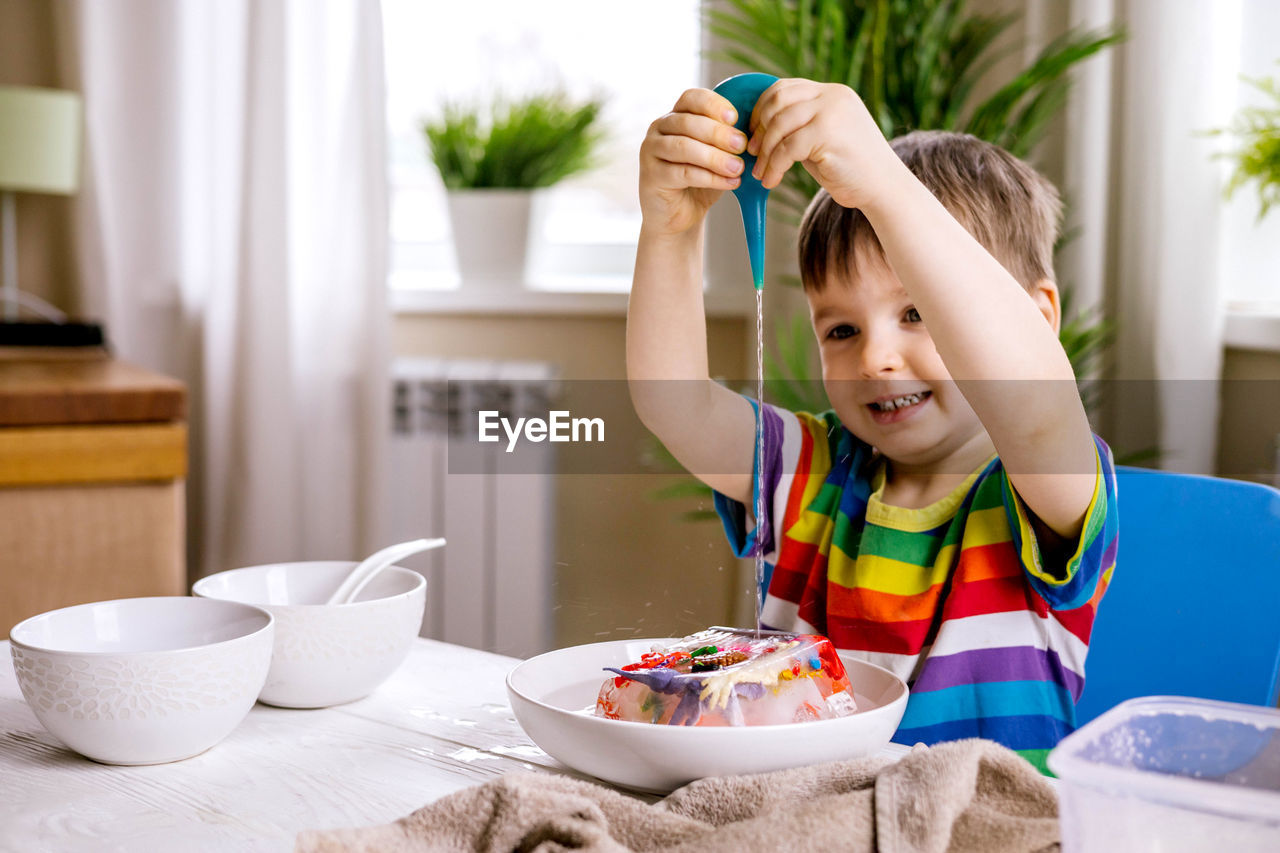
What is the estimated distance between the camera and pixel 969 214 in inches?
35.4

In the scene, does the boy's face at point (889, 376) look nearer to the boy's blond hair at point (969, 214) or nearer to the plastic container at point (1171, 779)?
the boy's blond hair at point (969, 214)

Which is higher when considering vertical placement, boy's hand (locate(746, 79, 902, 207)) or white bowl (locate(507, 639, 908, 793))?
boy's hand (locate(746, 79, 902, 207))

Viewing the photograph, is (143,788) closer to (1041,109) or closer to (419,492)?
(1041,109)

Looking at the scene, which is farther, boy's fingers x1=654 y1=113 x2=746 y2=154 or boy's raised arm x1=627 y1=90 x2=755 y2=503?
boy's raised arm x1=627 y1=90 x2=755 y2=503

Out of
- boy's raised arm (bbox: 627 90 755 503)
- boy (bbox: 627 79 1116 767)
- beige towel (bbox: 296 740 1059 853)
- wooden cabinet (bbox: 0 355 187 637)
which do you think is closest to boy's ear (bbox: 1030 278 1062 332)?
boy (bbox: 627 79 1116 767)

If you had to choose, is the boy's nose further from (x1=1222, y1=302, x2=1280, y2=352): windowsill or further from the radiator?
(x1=1222, y1=302, x2=1280, y2=352): windowsill

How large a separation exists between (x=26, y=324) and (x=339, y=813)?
1.85 meters

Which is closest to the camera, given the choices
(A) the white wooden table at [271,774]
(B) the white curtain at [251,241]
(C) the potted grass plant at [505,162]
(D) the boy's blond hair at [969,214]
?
(A) the white wooden table at [271,774]

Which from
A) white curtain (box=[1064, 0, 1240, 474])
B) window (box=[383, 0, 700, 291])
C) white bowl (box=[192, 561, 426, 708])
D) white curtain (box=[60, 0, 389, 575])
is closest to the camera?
white bowl (box=[192, 561, 426, 708])

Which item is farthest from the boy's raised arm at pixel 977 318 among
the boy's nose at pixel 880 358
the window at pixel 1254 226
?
the window at pixel 1254 226

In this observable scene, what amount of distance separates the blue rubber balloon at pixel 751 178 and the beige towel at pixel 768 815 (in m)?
0.31

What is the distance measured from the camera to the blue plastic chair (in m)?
0.83

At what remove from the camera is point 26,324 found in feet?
6.77

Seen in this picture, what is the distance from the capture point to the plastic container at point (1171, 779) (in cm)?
37
